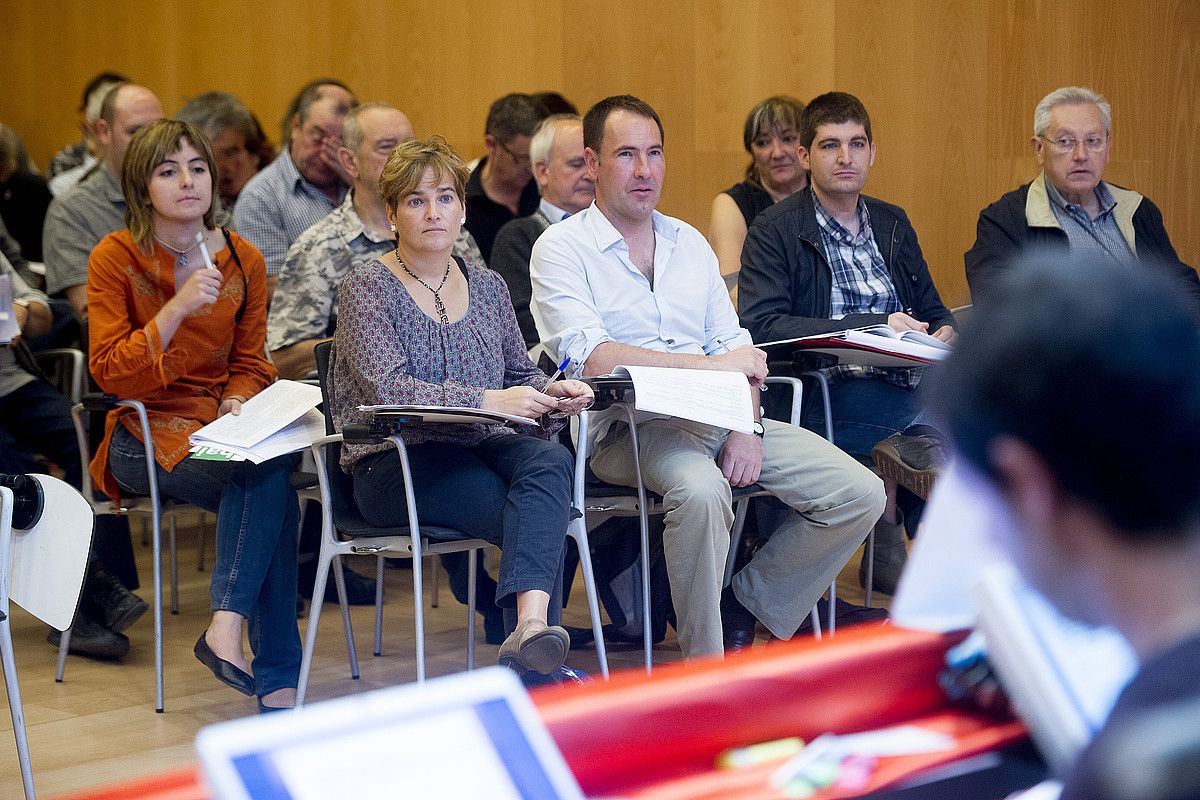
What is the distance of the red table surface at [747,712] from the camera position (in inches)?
37.5

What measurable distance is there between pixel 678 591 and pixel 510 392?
1.98 ft

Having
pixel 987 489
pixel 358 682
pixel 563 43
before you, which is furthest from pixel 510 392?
pixel 563 43

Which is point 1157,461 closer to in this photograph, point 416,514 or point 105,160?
point 416,514

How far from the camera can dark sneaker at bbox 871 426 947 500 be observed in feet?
11.0

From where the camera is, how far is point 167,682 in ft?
11.0

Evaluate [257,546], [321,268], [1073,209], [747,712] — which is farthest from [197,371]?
[747,712]

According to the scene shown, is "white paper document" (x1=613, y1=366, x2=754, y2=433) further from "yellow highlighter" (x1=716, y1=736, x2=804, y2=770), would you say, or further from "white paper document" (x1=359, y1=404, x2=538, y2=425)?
"yellow highlighter" (x1=716, y1=736, x2=804, y2=770)

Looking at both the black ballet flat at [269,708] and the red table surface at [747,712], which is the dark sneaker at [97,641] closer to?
the black ballet flat at [269,708]

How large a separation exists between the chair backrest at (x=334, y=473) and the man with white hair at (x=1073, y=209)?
1943mm

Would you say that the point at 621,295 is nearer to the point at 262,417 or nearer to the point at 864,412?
the point at 864,412

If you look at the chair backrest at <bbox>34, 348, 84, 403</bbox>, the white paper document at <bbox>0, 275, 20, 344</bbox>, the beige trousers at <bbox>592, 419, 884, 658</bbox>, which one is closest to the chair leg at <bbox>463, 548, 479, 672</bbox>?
the beige trousers at <bbox>592, 419, 884, 658</bbox>

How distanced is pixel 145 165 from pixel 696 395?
4.83 ft

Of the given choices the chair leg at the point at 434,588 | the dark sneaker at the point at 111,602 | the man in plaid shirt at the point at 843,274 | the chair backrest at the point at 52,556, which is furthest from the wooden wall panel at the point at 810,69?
the chair backrest at the point at 52,556

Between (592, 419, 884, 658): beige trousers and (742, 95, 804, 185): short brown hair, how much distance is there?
4.81ft
